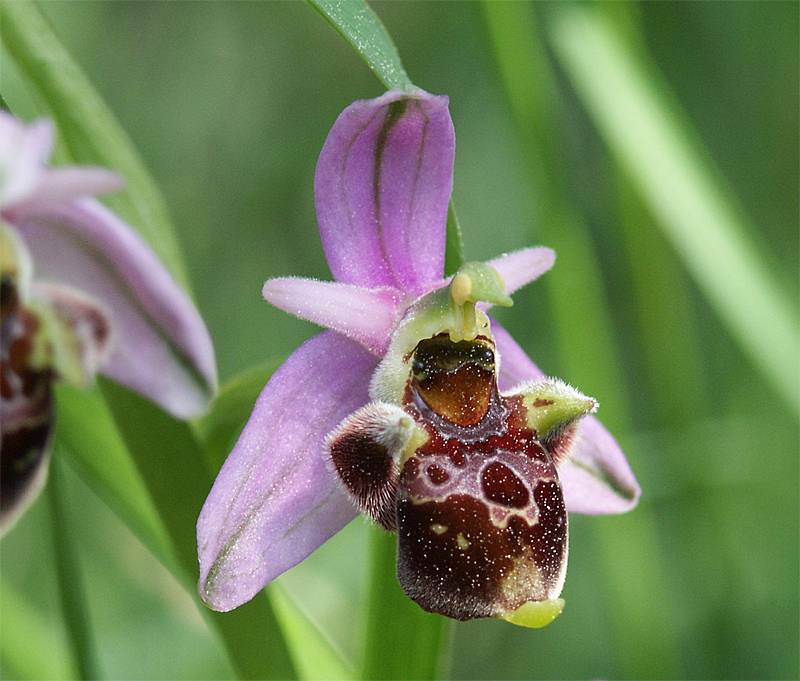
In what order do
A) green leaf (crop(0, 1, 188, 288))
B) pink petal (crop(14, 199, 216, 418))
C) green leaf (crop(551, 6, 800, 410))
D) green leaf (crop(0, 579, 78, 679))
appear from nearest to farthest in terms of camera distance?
pink petal (crop(14, 199, 216, 418))
green leaf (crop(0, 1, 188, 288))
green leaf (crop(0, 579, 78, 679))
green leaf (crop(551, 6, 800, 410))

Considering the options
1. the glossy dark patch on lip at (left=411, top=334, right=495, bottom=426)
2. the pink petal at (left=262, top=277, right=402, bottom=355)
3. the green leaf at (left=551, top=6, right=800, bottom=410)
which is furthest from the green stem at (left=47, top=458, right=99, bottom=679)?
the green leaf at (left=551, top=6, right=800, bottom=410)

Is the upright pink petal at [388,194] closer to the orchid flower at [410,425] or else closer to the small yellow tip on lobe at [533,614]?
the orchid flower at [410,425]

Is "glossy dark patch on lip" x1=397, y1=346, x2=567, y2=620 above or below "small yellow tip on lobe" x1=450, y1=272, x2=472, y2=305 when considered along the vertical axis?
below

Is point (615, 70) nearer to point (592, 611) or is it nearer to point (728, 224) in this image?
point (728, 224)

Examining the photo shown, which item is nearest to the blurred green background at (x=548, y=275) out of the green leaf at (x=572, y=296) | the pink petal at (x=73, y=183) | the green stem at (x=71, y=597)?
the green leaf at (x=572, y=296)

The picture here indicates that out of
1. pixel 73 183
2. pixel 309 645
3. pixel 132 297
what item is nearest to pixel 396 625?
pixel 309 645

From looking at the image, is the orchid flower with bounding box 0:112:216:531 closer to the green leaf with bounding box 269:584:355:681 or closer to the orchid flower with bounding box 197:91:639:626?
the orchid flower with bounding box 197:91:639:626

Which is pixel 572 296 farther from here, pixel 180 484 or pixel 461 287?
pixel 180 484
